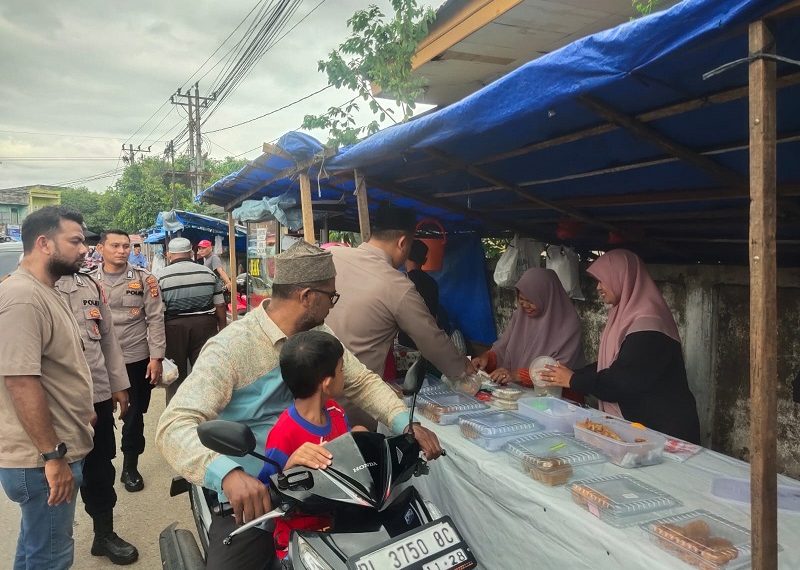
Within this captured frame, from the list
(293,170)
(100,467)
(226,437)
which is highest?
(293,170)

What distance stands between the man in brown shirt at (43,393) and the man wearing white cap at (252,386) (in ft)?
2.77

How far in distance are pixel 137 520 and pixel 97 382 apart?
126 cm

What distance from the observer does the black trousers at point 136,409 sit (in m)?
4.29

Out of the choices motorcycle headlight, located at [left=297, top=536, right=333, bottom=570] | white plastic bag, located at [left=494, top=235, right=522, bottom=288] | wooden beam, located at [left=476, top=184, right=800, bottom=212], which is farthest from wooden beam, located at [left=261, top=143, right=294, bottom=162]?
motorcycle headlight, located at [left=297, top=536, right=333, bottom=570]

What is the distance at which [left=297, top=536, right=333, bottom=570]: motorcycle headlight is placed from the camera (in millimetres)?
1580

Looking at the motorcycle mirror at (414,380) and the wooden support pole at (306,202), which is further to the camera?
the wooden support pole at (306,202)

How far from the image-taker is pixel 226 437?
1453 millimetres

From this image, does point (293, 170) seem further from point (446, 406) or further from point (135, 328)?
point (446, 406)

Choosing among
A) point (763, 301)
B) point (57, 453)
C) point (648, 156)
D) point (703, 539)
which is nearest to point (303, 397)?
point (57, 453)

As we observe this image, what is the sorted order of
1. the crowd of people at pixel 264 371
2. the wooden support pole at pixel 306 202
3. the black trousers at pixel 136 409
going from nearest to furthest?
the crowd of people at pixel 264 371 < the black trousers at pixel 136 409 < the wooden support pole at pixel 306 202

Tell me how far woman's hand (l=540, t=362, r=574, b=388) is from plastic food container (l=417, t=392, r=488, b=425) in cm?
45

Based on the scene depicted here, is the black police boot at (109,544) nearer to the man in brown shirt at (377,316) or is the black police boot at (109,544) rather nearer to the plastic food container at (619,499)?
the man in brown shirt at (377,316)

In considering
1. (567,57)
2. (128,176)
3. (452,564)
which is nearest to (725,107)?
(567,57)

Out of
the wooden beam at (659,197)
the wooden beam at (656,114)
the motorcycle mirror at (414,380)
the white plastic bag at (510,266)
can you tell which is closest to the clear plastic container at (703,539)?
the motorcycle mirror at (414,380)
